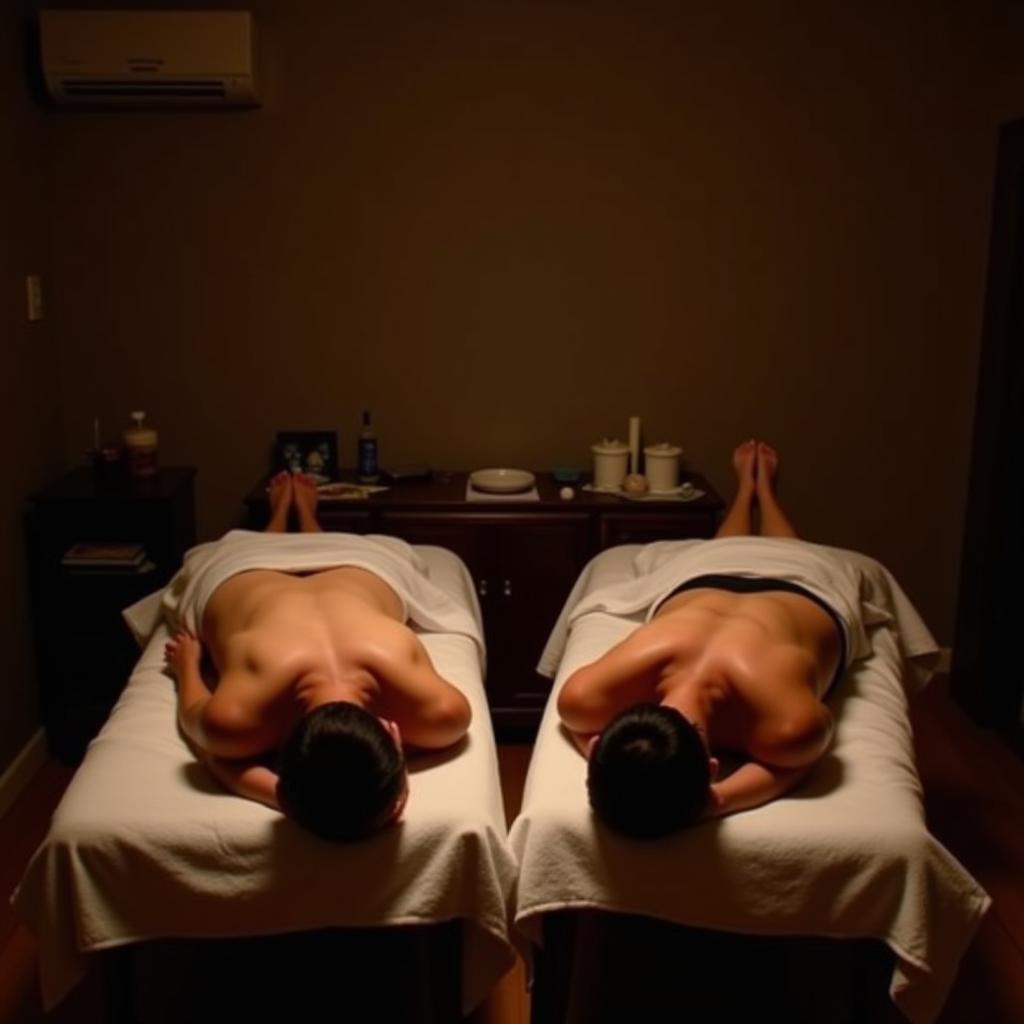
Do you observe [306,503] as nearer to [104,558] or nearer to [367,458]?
[367,458]

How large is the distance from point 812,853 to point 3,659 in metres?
2.15

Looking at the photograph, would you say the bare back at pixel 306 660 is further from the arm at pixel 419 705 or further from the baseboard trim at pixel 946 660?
the baseboard trim at pixel 946 660

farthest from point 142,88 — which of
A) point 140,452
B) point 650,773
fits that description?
point 650,773

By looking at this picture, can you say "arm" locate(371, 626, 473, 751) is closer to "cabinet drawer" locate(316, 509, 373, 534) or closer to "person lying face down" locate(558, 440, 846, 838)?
"person lying face down" locate(558, 440, 846, 838)

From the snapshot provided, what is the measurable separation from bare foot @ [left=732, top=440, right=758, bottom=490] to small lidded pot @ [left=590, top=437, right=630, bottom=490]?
36cm

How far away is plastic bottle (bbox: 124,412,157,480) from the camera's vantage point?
3.30 m

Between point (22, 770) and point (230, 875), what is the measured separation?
157cm

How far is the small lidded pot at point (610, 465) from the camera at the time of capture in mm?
3406

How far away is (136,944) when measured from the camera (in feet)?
5.98

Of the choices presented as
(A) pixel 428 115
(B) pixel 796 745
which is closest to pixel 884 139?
(A) pixel 428 115

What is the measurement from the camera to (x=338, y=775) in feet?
5.43

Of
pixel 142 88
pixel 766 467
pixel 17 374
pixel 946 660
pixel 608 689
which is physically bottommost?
pixel 946 660

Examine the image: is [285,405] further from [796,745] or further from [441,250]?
[796,745]

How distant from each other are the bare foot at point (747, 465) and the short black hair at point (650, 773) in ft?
4.86
